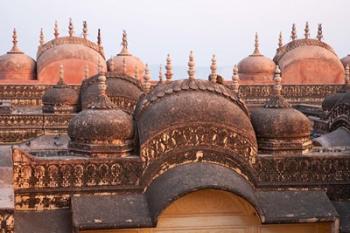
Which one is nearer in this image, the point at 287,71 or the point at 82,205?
the point at 82,205

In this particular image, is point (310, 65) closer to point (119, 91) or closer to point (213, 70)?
point (119, 91)

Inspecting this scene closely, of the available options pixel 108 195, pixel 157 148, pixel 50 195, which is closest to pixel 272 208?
pixel 157 148

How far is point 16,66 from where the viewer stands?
21594 millimetres

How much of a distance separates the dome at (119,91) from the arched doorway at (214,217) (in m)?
6.78

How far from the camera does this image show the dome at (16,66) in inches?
845

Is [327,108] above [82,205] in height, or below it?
above

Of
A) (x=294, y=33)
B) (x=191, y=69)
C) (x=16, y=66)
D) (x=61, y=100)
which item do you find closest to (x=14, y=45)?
(x=16, y=66)

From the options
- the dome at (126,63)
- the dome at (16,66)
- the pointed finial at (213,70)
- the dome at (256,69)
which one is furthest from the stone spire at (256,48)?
the pointed finial at (213,70)

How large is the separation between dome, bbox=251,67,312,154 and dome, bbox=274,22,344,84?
47.3ft

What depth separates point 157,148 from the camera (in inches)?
307

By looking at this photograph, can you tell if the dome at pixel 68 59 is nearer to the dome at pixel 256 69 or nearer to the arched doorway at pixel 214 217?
the dome at pixel 256 69

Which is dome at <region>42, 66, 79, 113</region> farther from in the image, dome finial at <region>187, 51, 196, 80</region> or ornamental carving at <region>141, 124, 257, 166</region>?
ornamental carving at <region>141, 124, 257, 166</region>

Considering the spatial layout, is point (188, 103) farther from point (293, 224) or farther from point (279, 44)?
point (279, 44)

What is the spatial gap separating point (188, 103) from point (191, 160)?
0.81 meters
